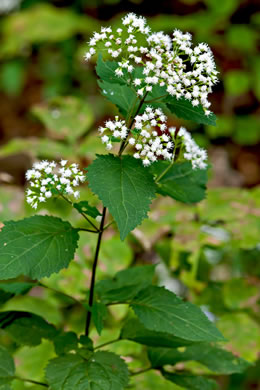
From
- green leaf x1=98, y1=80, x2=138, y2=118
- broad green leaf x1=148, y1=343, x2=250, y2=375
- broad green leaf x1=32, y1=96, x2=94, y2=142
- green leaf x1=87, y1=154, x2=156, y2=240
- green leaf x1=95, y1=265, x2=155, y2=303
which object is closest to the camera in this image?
green leaf x1=87, y1=154, x2=156, y2=240

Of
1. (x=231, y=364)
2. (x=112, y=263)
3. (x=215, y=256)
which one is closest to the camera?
(x=231, y=364)

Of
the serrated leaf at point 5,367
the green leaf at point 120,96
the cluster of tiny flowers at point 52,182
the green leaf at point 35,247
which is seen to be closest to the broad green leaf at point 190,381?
the serrated leaf at point 5,367

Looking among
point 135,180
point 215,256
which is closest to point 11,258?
point 135,180

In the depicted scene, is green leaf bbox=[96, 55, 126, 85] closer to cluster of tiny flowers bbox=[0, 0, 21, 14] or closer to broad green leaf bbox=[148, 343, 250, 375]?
broad green leaf bbox=[148, 343, 250, 375]

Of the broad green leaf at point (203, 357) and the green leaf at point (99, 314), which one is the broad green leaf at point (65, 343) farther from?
the broad green leaf at point (203, 357)

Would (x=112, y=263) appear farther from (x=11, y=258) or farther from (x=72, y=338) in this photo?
(x=11, y=258)

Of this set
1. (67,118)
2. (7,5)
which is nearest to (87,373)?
(67,118)

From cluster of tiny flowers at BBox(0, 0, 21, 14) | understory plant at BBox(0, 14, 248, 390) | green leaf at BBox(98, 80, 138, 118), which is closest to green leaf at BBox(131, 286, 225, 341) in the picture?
understory plant at BBox(0, 14, 248, 390)
